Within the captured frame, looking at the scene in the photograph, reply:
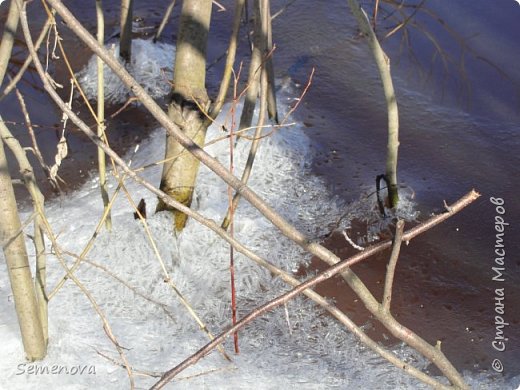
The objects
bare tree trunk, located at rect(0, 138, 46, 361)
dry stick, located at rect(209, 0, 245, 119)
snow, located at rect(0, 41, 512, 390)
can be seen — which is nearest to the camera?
bare tree trunk, located at rect(0, 138, 46, 361)

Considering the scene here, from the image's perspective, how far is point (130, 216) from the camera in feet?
13.3

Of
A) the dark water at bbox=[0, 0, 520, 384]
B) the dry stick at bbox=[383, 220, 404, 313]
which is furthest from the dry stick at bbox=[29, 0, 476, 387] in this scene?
the dark water at bbox=[0, 0, 520, 384]

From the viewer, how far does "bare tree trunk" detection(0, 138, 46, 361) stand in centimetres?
256

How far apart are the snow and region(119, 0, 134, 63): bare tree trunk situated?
4.00 feet

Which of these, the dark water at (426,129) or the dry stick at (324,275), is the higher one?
the dry stick at (324,275)

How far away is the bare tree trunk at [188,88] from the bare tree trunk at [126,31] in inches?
63.4

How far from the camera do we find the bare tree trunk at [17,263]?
2.56 metres

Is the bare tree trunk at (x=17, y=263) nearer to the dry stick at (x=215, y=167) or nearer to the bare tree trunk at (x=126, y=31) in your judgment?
the dry stick at (x=215, y=167)

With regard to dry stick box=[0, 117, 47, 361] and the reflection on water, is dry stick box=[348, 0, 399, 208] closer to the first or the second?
the reflection on water

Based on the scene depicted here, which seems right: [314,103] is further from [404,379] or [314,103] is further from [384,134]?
[404,379]

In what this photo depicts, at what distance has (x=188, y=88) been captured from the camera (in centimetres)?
375

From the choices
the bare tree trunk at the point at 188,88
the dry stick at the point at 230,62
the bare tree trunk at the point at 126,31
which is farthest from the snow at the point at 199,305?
the bare tree trunk at the point at 126,31

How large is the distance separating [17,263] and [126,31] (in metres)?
3.22

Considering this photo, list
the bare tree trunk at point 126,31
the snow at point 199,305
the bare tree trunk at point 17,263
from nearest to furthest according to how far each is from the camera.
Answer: the bare tree trunk at point 17,263, the snow at point 199,305, the bare tree trunk at point 126,31
